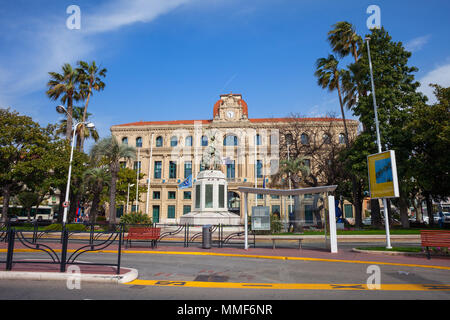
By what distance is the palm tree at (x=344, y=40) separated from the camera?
30.4 meters

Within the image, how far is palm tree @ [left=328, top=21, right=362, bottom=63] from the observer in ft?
99.9

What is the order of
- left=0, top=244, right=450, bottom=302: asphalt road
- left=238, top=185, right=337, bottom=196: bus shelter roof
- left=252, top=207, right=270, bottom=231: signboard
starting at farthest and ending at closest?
left=252, top=207, right=270, bottom=231: signboard
left=238, top=185, right=337, bottom=196: bus shelter roof
left=0, top=244, right=450, bottom=302: asphalt road

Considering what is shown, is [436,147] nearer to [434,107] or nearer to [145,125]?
[434,107]

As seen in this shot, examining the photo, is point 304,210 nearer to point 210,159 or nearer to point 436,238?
point 436,238

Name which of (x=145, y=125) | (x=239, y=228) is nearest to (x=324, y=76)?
(x=239, y=228)

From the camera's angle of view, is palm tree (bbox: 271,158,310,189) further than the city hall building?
No

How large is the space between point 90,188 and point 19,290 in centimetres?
3212

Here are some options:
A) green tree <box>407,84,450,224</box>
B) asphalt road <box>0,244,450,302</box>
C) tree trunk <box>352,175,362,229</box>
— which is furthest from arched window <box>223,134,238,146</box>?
asphalt road <box>0,244,450,302</box>

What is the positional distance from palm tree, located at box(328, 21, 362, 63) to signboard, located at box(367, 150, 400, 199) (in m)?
20.6

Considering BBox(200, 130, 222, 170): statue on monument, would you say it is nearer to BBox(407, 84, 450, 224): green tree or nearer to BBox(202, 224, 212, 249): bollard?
BBox(202, 224, 212, 249): bollard

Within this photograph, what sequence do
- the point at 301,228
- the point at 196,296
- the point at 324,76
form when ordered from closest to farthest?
the point at 196,296 → the point at 301,228 → the point at 324,76

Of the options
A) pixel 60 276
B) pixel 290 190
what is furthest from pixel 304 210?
pixel 60 276

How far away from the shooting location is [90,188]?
115 ft

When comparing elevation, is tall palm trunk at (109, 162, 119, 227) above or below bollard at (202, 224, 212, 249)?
above
